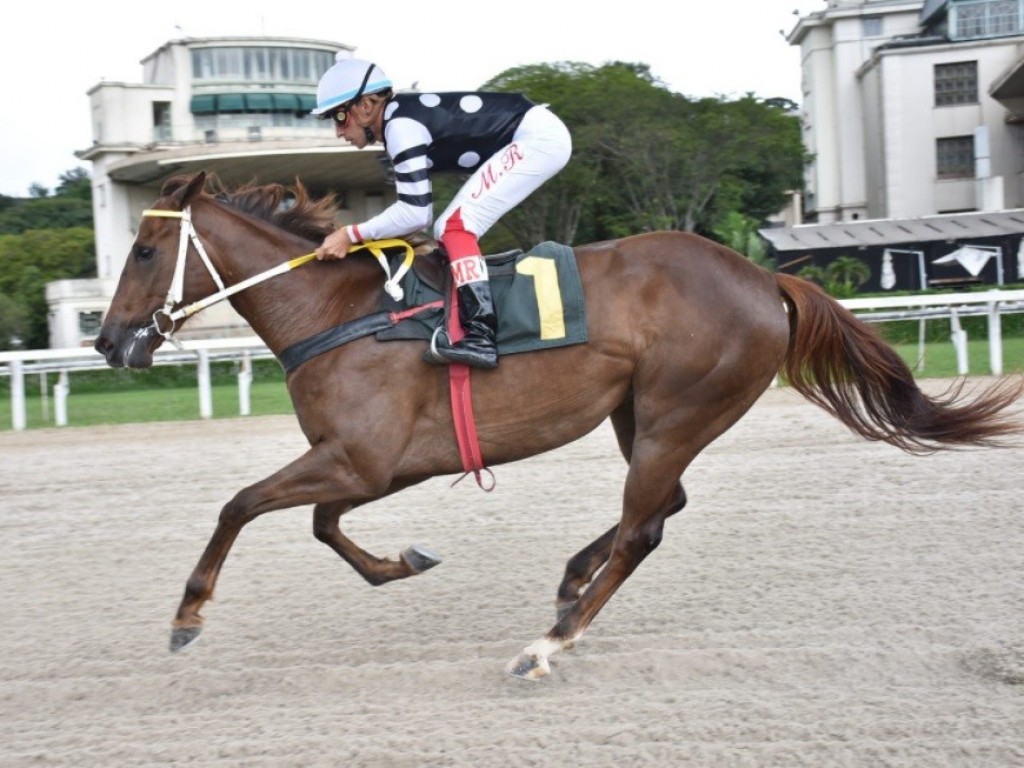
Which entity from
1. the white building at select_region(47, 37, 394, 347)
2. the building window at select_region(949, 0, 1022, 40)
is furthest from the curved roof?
the white building at select_region(47, 37, 394, 347)

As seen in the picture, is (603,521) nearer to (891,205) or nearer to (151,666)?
(151,666)

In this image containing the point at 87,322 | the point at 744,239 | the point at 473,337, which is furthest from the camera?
the point at 87,322

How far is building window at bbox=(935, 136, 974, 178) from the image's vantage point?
40.6 metres

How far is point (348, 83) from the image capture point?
4.47 metres

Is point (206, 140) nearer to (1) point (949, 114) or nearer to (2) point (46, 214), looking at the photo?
(2) point (46, 214)

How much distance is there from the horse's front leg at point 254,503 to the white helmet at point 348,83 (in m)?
1.35

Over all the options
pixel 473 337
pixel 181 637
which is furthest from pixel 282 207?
pixel 181 637

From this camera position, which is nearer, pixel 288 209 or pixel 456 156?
pixel 456 156

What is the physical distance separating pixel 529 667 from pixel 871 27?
158ft

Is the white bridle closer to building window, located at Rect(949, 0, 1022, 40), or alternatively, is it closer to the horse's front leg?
the horse's front leg

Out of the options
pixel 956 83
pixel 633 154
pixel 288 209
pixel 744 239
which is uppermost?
pixel 956 83

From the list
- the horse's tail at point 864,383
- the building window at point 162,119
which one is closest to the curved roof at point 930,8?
the building window at point 162,119

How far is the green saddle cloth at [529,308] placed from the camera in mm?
4508

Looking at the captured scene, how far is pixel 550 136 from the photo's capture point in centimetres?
471
